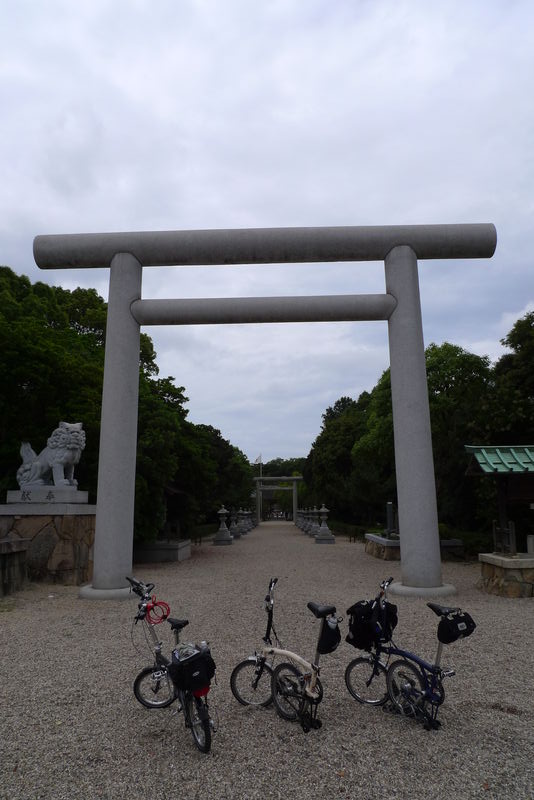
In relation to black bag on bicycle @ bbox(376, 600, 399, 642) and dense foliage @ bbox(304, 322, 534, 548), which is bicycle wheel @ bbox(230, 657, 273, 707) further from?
dense foliage @ bbox(304, 322, 534, 548)


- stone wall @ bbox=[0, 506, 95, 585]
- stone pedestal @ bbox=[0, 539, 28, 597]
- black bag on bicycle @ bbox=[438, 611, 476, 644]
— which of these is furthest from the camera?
stone wall @ bbox=[0, 506, 95, 585]

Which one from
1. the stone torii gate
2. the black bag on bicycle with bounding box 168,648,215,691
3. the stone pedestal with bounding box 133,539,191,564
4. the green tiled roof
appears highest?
the stone torii gate

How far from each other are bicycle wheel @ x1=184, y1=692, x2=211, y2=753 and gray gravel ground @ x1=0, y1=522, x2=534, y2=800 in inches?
3.2

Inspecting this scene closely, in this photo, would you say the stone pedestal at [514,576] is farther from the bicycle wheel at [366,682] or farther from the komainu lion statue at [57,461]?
the komainu lion statue at [57,461]

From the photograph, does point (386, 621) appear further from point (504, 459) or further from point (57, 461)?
point (57, 461)

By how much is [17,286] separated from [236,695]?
20539 millimetres

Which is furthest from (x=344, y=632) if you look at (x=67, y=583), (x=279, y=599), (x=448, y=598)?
(x=67, y=583)

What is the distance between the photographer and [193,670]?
3.27 meters

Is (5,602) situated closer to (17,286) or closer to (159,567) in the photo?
(159,567)

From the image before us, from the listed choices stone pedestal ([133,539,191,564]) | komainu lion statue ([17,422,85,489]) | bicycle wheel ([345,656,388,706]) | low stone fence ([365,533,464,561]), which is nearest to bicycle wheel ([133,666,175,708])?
bicycle wheel ([345,656,388,706])

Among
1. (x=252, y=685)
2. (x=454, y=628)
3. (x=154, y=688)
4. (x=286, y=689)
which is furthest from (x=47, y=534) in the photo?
(x=454, y=628)

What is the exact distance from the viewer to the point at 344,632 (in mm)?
6652

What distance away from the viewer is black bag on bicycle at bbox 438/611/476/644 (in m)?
3.60

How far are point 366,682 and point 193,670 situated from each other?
175cm
